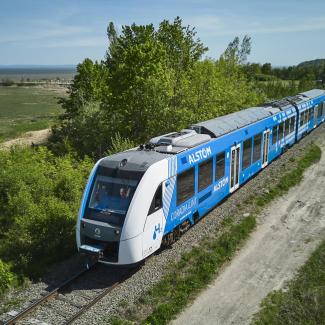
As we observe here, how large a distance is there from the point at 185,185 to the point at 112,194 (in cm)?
268

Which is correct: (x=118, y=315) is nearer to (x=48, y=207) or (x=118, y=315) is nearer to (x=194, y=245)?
(x=194, y=245)

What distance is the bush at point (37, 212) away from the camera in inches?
505

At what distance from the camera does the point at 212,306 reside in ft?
33.1

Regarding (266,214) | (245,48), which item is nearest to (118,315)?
(266,214)

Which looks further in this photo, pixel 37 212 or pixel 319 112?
pixel 319 112

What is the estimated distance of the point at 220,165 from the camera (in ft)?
50.9

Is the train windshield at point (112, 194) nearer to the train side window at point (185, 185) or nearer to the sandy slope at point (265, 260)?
the train side window at point (185, 185)

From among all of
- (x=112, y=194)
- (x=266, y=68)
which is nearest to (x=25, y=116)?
(x=112, y=194)

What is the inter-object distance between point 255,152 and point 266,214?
4280 millimetres

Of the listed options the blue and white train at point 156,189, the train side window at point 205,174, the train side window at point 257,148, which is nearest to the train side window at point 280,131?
the train side window at point 257,148

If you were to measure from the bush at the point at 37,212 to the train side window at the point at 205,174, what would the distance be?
4.90m

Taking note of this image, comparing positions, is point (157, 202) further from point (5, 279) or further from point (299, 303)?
point (5, 279)

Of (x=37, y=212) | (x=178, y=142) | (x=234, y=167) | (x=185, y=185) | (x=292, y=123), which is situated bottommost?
(x=37, y=212)

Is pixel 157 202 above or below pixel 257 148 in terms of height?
below
